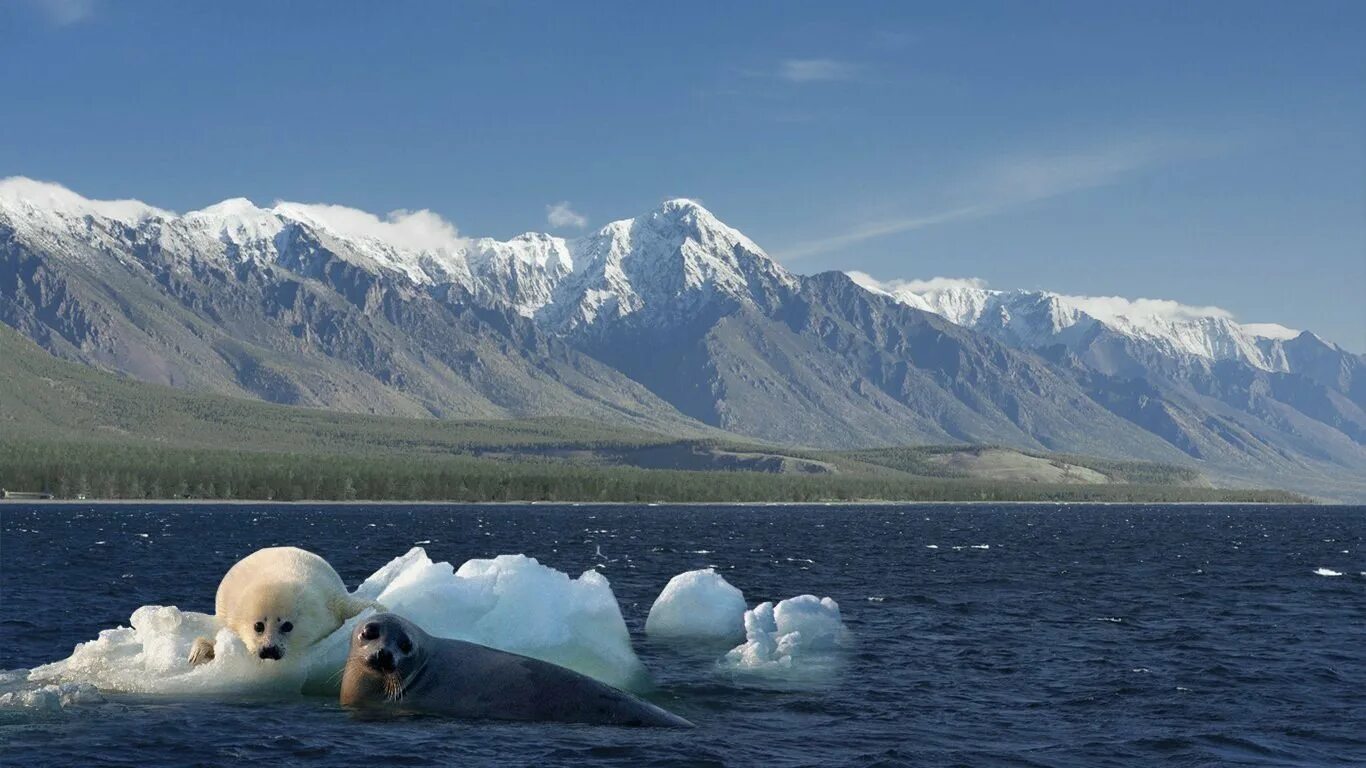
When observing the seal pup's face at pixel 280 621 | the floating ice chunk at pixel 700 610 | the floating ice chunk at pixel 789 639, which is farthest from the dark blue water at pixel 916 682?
the seal pup's face at pixel 280 621

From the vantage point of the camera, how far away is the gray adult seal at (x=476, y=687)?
3381 centimetres

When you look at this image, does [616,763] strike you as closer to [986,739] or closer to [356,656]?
[356,656]

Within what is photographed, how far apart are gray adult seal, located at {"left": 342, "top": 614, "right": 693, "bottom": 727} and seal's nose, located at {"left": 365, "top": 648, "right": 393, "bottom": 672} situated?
0.02 m

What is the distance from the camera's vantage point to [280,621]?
3522 centimetres

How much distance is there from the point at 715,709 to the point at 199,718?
40.5 feet

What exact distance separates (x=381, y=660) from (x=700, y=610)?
20.1 metres

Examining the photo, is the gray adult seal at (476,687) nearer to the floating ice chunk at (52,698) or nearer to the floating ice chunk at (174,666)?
the floating ice chunk at (174,666)

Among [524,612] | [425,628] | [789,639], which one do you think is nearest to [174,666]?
[425,628]

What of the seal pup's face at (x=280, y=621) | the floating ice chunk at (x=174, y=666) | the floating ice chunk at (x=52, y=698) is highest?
the seal pup's face at (x=280, y=621)

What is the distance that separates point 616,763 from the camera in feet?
100

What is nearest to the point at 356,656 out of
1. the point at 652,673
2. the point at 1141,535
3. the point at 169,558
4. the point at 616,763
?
the point at 616,763

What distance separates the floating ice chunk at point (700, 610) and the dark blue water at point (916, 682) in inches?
45.6

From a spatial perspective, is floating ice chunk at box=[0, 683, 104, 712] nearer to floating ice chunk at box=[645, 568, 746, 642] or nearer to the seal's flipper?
the seal's flipper

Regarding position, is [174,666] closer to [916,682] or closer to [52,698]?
[52,698]
